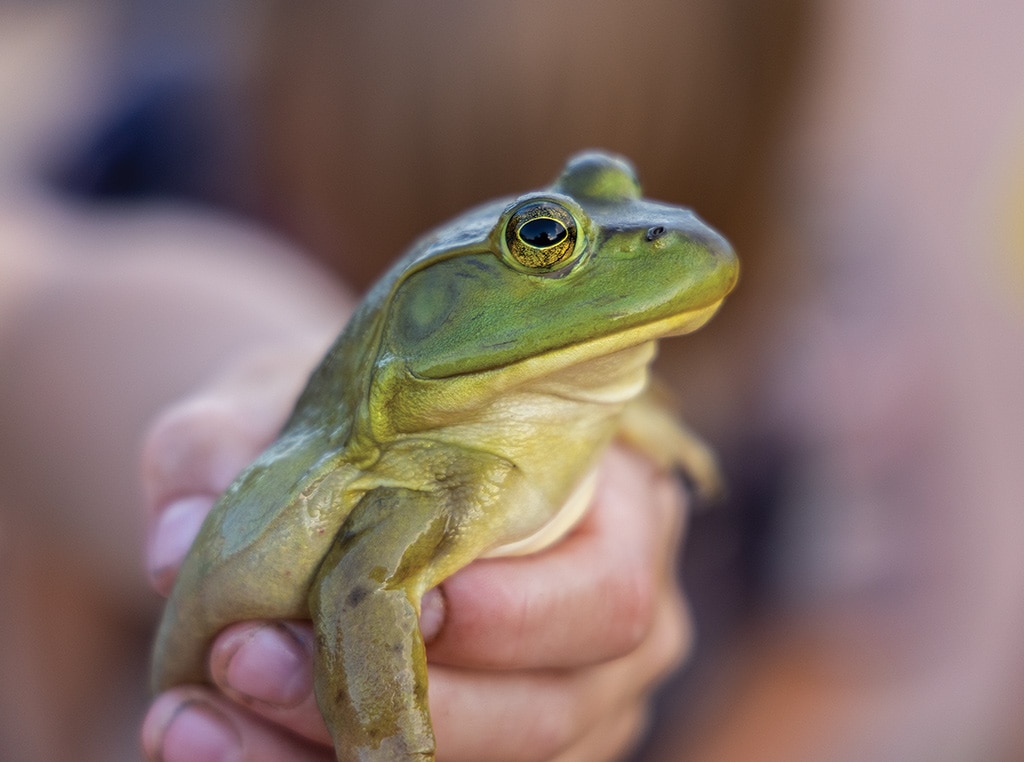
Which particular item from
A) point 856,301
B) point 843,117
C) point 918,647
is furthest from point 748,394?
point 843,117

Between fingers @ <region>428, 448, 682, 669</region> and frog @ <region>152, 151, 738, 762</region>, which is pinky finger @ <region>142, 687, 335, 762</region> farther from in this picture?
fingers @ <region>428, 448, 682, 669</region>

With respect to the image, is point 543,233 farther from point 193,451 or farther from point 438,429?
point 193,451

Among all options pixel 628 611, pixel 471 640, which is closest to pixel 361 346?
pixel 471 640

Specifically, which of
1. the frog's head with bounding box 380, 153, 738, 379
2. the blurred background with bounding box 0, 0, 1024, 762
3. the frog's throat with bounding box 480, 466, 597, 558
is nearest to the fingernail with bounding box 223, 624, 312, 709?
the frog's throat with bounding box 480, 466, 597, 558

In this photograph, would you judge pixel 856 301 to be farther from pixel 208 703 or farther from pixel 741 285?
pixel 208 703

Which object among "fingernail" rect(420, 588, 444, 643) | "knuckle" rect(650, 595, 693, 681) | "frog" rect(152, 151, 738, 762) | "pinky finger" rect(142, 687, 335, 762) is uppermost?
"frog" rect(152, 151, 738, 762)

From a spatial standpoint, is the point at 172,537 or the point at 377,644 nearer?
the point at 377,644

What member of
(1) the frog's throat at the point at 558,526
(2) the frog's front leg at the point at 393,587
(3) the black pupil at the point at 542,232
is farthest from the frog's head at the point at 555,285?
(1) the frog's throat at the point at 558,526
